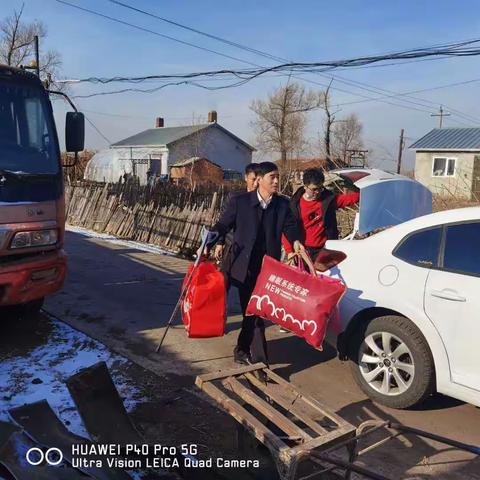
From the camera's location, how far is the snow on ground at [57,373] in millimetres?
3859

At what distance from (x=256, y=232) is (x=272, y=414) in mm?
1994

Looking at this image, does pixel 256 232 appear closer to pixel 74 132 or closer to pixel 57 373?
pixel 57 373

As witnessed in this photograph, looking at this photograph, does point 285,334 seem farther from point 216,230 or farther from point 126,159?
point 126,159

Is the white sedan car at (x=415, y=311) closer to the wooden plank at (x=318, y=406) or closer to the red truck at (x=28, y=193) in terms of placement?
the wooden plank at (x=318, y=406)

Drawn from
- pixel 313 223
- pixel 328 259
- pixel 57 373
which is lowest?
pixel 57 373

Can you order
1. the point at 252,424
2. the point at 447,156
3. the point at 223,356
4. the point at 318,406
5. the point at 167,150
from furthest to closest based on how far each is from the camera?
the point at 167,150 → the point at 447,156 → the point at 223,356 → the point at 318,406 → the point at 252,424

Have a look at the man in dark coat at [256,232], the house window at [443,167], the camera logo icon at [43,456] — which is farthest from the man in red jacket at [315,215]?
the house window at [443,167]

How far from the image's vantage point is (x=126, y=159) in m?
38.9

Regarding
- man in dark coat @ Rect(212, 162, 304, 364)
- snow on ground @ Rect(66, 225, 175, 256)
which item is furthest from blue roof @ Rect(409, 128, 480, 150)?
man in dark coat @ Rect(212, 162, 304, 364)

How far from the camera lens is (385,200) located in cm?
586

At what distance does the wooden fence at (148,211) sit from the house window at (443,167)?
2641 cm

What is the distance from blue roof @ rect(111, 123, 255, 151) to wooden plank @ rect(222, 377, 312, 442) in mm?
38442

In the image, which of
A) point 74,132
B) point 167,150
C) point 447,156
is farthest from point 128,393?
point 167,150

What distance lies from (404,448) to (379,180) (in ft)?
10.0
